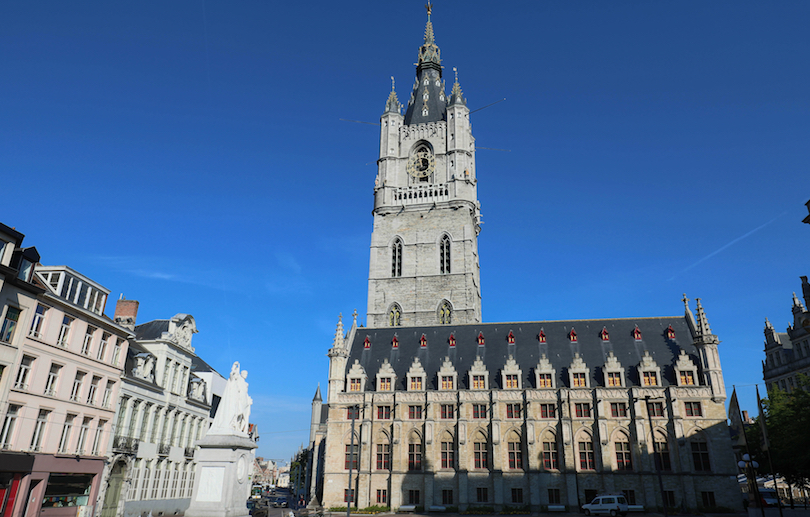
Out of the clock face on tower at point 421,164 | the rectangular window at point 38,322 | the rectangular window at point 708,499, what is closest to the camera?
the rectangular window at point 38,322

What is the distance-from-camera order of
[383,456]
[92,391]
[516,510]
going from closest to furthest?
[92,391], [516,510], [383,456]

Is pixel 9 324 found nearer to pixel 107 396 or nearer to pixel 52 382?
pixel 52 382

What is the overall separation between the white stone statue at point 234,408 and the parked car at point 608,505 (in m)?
26.0

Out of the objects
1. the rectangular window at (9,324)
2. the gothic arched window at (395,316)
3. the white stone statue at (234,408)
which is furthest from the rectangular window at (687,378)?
the rectangular window at (9,324)

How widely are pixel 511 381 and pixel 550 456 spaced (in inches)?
255

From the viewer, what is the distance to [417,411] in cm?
4619

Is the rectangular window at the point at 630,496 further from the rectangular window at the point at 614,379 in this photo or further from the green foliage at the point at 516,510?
the rectangular window at the point at 614,379

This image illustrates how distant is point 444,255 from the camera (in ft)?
235

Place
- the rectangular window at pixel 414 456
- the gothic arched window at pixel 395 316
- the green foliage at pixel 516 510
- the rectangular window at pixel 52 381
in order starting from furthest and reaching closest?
the gothic arched window at pixel 395 316 → the rectangular window at pixel 414 456 → the green foliage at pixel 516 510 → the rectangular window at pixel 52 381

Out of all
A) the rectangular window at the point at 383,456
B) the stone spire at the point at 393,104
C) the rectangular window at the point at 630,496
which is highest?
the stone spire at the point at 393,104

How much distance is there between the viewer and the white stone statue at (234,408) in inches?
858

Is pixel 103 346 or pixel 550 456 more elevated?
pixel 103 346

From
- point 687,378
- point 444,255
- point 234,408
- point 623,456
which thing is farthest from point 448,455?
point 444,255

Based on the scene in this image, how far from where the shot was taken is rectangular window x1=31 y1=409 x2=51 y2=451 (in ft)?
96.6
